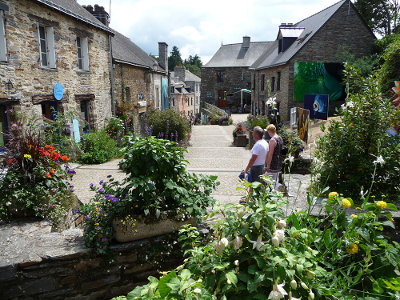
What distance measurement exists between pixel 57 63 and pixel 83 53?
2.14 meters

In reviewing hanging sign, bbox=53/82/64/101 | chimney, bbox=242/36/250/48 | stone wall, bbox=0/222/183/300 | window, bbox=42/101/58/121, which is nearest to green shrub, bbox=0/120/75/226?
stone wall, bbox=0/222/183/300

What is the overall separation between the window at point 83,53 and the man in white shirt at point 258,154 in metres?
9.18

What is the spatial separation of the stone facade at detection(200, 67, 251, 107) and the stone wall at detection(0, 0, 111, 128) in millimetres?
29615

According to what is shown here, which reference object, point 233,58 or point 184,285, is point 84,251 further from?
point 233,58

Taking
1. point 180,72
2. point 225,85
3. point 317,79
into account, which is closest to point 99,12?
point 317,79

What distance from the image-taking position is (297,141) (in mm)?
8562

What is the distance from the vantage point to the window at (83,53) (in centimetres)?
1166

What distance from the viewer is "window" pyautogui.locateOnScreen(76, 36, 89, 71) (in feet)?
Answer: 38.2

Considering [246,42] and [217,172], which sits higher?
[246,42]

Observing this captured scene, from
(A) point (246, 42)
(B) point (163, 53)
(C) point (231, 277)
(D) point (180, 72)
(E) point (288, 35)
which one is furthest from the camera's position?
(D) point (180, 72)

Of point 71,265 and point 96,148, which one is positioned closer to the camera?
point 71,265

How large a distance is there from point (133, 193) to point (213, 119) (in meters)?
32.0

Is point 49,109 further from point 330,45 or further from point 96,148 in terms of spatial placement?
point 330,45

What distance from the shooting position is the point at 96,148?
10953 mm
